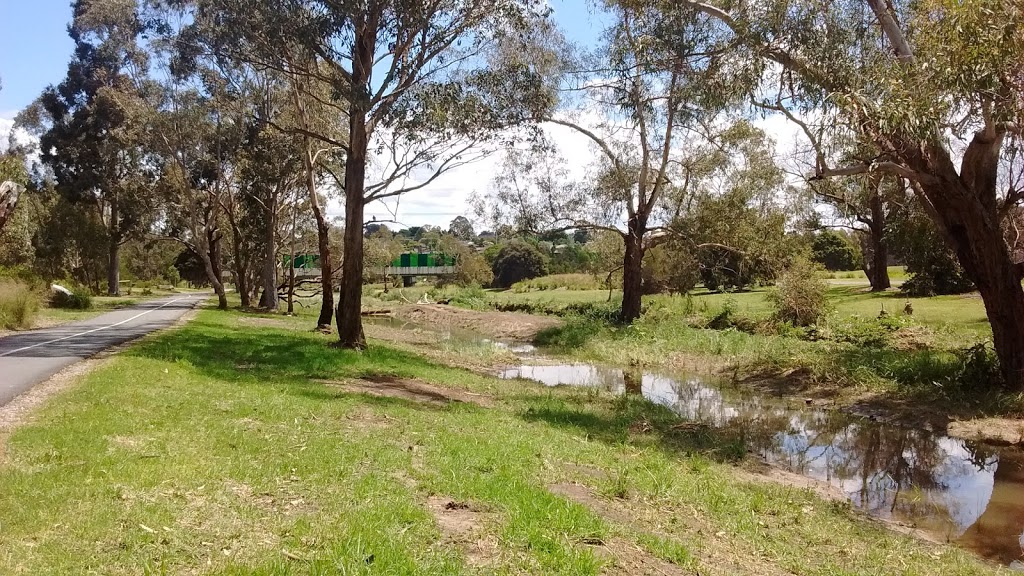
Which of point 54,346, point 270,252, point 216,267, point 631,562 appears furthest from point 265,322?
point 631,562

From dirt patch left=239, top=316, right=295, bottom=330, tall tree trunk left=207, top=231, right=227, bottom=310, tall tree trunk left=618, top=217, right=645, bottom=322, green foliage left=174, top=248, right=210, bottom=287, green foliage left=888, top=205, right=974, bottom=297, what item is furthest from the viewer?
green foliage left=174, top=248, right=210, bottom=287

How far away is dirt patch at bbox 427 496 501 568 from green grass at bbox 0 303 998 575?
24 mm

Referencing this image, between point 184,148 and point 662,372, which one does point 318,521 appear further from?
point 184,148

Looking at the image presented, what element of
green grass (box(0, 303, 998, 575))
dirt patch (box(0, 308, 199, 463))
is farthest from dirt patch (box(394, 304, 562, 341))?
green grass (box(0, 303, 998, 575))

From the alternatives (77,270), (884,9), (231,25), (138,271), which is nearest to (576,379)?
(884,9)

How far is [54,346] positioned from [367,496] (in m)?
12.2

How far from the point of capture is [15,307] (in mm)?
19000

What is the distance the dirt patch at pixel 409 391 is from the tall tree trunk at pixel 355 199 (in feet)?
12.6

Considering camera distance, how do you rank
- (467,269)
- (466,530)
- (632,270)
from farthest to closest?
(467,269) < (632,270) < (466,530)

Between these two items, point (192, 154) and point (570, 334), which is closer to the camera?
point (570, 334)

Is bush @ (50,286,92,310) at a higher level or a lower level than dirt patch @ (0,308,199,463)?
higher

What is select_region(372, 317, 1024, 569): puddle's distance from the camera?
8.31 m

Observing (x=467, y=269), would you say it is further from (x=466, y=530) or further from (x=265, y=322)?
(x=466, y=530)

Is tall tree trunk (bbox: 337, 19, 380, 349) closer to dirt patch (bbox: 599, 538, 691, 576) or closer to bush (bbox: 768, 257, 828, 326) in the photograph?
dirt patch (bbox: 599, 538, 691, 576)
